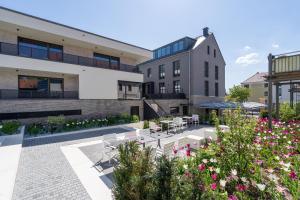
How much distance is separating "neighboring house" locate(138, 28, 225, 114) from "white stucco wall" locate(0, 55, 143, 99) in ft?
20.0

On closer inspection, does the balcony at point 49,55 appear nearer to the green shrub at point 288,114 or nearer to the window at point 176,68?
the window at point 176,68

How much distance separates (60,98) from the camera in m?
15.7

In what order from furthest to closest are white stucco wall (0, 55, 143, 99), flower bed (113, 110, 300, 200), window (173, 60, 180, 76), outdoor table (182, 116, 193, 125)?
1. window (173, 60, 180, 76)
2. outdoor table (182, 116, 193, 125)
3. white stucco wall (0, 55, 143, 99)
4. flower bed (113, 110, 300, 200)

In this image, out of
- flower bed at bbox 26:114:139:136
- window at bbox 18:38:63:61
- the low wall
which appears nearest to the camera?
flower bed at bbox 26:114:139:136

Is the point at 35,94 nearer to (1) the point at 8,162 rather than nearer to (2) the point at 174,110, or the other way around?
(1) the point at 8,162

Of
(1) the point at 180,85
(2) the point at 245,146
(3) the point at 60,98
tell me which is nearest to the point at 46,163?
(2) the point at 245,146

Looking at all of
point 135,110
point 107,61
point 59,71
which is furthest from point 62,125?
point 107,61

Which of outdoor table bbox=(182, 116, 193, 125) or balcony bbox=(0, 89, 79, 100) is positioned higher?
balcony bbox=(0, 89, 79, 100)

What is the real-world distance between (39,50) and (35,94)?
13.4 ft

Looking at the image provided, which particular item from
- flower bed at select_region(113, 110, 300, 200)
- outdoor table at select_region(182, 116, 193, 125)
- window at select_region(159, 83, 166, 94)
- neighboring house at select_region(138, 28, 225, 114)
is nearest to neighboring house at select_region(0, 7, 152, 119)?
outdoor table at select_region(182, 116, 193, 125)

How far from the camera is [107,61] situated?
800 inches

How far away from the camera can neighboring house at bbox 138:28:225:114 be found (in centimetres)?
2389

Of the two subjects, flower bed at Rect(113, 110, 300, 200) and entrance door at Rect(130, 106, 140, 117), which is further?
entrance door at Rect(130, 106, 140, 117)

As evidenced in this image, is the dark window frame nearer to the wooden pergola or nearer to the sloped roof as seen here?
the wooden pergola
